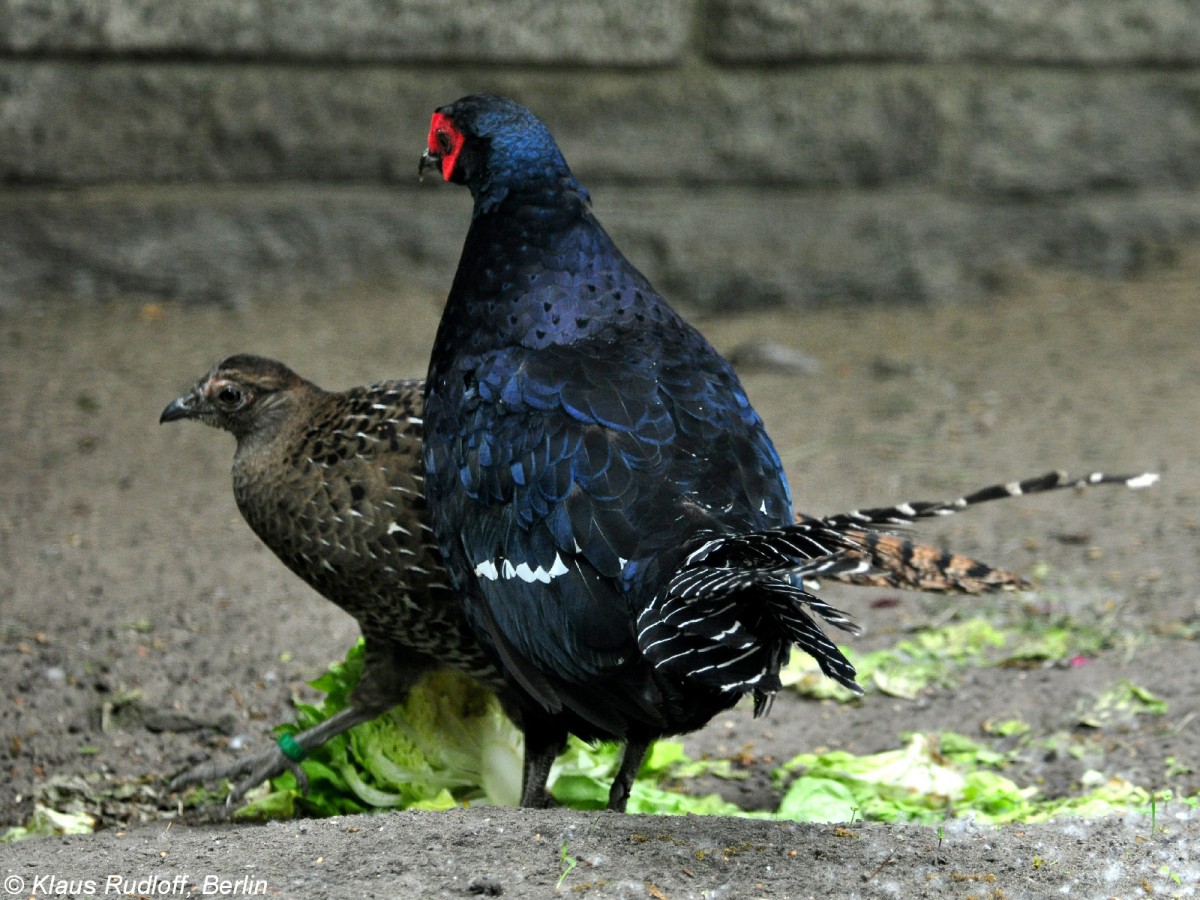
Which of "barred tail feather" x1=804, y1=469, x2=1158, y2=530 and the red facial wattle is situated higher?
the red facial wattle

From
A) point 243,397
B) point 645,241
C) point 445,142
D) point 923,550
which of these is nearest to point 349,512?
point 243,397

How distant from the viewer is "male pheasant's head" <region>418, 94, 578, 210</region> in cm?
354

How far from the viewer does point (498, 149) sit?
3.56 metres

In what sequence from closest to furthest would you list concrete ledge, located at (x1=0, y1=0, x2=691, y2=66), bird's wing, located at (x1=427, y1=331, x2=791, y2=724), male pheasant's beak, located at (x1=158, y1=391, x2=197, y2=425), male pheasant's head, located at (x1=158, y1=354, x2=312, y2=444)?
1. bird's wing, located at (x1=427, y1=331, x2=791, y2=724)
2. male pheasant's head, located at (x1=158, y1=354, x2=312, y2=444)
3. male pheasant's beak, located at (x1=158, y1=391, x2=197, y2=425)
4. concrete ledge, located at (x1=0, y1=0, x2=691, y2=66)

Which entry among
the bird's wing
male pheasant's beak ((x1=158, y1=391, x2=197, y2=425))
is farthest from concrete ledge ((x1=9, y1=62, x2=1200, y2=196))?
the bird's wing

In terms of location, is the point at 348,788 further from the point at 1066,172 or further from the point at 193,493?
the point at 1066,172

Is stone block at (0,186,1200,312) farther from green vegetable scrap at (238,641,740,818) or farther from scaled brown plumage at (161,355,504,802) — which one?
green vegetable scrap at (238,641,740,818)

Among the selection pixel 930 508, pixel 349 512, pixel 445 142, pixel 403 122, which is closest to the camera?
pixel 930 508

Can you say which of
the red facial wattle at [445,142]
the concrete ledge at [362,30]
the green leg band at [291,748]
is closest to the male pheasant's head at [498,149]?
the red facial wattle at [445,142]

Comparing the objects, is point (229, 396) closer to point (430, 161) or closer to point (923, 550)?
point (430, 161)

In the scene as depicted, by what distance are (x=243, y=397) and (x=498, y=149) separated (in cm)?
98

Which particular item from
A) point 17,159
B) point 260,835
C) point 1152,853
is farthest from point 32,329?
point 1152,853

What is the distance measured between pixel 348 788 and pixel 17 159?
158 inches

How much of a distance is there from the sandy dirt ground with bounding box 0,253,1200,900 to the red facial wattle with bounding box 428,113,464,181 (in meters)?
1.60
